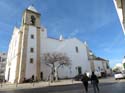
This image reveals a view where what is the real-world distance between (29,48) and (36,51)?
2.10 metres

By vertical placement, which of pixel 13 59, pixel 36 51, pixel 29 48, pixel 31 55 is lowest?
pixel 13 59

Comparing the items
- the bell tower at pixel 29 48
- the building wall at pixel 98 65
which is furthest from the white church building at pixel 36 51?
the building wall at pixel 98 65

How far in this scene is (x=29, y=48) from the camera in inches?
1606

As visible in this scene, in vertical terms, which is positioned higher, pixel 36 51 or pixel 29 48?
pixel 29 48

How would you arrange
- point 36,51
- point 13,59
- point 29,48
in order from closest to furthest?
point 29,48, point 36,51, point 13,59

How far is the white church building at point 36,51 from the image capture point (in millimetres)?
39156

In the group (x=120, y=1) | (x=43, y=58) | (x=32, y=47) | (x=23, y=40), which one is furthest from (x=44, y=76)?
(x=120, y=1)

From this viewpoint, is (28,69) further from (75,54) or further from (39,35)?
(75,54)

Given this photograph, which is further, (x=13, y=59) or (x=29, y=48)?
(x=13, y=59)

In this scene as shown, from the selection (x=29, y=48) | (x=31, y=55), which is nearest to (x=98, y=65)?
(x=31, y=55)

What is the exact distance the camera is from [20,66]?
125 ft

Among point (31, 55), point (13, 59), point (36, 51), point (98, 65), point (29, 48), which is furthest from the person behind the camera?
point (98, 65)

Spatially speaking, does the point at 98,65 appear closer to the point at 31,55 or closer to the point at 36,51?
the point at 36,51

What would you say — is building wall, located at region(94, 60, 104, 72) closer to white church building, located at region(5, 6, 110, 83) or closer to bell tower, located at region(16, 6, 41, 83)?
white church building, located at region(5, 6, 110, 83)
